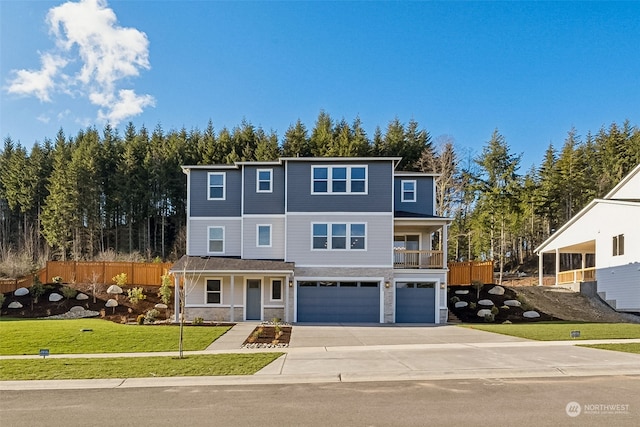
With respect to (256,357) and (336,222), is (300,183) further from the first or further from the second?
(256,357)

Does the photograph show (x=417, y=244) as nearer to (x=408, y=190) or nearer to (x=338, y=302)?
(x=408, y=190)

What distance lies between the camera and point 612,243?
24891mm

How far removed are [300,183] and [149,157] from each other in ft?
90.6

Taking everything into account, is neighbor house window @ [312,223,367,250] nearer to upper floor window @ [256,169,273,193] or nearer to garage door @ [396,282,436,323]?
garage door @ [396,282,436,323]

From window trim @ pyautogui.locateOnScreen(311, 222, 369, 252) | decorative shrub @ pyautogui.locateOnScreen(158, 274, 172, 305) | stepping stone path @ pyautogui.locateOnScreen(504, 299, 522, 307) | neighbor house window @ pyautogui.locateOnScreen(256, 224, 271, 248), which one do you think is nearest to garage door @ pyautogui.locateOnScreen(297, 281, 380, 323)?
window trim @ pyautogui.locateOnScreen(311, 222, 369, 252)

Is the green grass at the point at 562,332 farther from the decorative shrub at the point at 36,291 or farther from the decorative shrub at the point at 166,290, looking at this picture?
the decorative shrub at the point at 36,291

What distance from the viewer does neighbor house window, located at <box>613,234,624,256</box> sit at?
24078mm

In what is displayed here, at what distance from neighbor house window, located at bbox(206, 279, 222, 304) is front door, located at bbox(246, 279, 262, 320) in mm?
1461

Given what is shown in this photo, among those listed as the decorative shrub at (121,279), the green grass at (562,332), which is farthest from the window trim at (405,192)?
the decorative shrub at (121,279)

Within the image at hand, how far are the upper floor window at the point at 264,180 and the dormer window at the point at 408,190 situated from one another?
719 centimetres

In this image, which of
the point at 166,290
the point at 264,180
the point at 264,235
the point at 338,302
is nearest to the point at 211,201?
the point at 264,180

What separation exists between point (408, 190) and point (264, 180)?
308 inches

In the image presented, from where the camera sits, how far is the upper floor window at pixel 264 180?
24.1m

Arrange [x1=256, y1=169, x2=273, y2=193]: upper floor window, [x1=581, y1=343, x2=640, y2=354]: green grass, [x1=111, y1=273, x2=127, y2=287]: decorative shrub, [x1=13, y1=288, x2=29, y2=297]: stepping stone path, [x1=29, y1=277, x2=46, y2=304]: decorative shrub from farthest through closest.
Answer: [x1=111, y1=273, x2=127, y2=287]: decorative shrub < [x1=13, y1=288, x2=29, y2=297]: stepping stone path < [x1=29, y1=277, x2=46, y2=304]: decorative shrub < [x1=256, y1=169, x2=273, y2=193]: upper floor window < [x1=581, y1=343, x2=640, y2=354]: green grass
